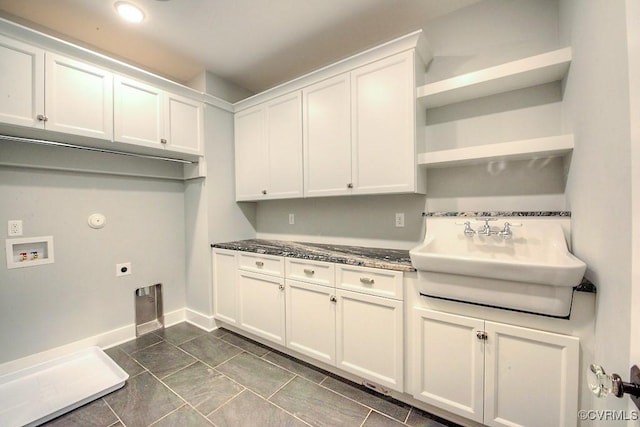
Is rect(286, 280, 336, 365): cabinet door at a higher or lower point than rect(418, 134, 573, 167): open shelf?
lower

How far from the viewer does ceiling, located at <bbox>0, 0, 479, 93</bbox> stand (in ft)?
6.14

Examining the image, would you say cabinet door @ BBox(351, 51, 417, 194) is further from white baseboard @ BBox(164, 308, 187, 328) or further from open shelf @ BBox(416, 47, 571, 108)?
white baseboard @ BBox(164, 308, 187, 328)

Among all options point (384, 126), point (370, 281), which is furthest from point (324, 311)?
point (384, 126)

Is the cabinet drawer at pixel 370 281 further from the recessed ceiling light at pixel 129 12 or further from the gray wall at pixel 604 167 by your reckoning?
the recessed ceiling light at pixel 129 12

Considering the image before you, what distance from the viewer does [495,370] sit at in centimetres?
131

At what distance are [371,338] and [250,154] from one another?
208cm

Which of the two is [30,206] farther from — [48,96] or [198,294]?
[198,294]

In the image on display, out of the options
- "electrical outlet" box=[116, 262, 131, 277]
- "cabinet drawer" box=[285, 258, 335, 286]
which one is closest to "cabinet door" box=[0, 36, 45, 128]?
"electrical outlet" box=[116, 262, 131, 277]

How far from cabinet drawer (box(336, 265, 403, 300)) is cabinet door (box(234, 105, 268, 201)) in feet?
4.17

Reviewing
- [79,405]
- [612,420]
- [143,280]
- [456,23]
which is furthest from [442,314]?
[143,280]

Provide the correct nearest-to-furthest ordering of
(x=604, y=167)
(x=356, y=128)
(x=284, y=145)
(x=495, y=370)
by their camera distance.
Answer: (x=604, y=167)
(x=495, y=370)
(x=356, y=128)
(x=284, y=145)

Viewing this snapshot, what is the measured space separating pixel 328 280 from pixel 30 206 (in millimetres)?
2376

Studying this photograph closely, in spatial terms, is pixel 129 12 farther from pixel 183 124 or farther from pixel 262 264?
pixel 262 264

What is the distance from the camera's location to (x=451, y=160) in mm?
1726
